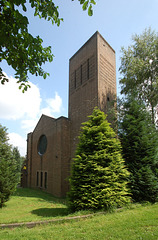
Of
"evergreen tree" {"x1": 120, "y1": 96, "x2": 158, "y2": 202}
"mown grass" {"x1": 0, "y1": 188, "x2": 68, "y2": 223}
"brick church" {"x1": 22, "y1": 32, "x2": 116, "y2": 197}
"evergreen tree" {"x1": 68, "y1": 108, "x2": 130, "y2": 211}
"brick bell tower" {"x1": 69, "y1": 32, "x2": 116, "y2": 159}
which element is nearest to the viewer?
"evergreen tree" {"x1": 68, "y1": 108, "x2": 130, "y2": 211}

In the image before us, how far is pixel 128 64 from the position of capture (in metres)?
14.5

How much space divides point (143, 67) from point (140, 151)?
26.5 ft

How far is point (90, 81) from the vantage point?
592 inches

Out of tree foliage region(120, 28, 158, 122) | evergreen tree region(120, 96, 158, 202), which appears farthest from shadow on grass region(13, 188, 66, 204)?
tree foliage region(120, 28, 158, 122)

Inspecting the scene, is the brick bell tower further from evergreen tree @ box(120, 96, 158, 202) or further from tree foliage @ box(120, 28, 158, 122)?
evergreen tree @ box(120, 96, 158, 202)

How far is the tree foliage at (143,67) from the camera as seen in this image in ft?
44.1

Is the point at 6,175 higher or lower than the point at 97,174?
lower

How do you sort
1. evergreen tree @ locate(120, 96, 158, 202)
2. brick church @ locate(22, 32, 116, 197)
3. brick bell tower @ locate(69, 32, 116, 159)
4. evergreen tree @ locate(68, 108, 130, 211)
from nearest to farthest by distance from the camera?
evergreen tree @ locate(68, 108, 130, 211) → evergreen tree @ locate(120, 96, 158, 202) → brick bell tower @ locate(69, 32, 116, 159) → brick church @ locate(22, 32, 116, 197)

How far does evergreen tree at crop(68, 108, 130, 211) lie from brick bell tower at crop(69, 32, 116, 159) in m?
6.06

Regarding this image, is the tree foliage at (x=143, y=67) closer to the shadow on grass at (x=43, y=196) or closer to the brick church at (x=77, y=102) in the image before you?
the brick church at (x=77, y=102)

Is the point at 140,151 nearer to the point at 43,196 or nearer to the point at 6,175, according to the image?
the point at 6,175

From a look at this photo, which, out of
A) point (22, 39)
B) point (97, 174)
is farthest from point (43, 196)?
point (22, 39)

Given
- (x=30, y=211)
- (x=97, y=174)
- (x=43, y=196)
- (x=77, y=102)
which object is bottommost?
(x=43, y=196)

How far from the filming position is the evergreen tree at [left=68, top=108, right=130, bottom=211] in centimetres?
675
